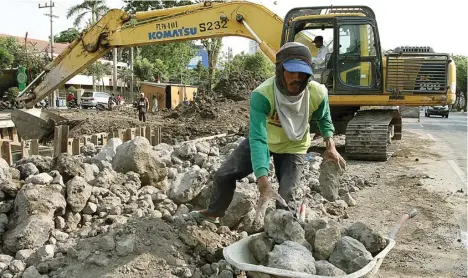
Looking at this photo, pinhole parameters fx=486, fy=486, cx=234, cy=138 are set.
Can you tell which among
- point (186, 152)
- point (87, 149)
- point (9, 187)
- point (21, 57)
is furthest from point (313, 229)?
point (21, 57)

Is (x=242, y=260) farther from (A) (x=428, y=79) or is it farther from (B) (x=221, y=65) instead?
(B) (x=221, y=65)

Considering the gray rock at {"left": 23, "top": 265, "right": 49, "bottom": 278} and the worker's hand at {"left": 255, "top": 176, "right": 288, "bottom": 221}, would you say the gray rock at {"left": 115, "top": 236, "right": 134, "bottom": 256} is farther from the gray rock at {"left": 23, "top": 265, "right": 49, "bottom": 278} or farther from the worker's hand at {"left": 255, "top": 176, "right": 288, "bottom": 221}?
the worker's hand at {"left": 255, "top": 176, "right": 288, "bottom": 221}

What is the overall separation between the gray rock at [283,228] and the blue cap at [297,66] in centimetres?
94

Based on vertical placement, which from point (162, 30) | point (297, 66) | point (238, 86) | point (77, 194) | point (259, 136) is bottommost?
point (77, 194)

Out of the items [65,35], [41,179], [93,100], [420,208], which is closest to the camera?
[41,179]

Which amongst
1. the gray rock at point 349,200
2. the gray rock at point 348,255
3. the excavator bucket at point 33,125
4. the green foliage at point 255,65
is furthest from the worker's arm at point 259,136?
the green foliage at point 255,65

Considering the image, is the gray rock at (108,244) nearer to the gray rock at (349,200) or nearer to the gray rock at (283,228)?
the gray rock at (283,228)

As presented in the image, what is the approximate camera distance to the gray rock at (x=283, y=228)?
321cm

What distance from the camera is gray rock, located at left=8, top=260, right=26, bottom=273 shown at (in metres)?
3.48

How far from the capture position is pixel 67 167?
186 inches

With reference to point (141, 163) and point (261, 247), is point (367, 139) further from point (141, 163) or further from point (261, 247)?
point (261, 247)

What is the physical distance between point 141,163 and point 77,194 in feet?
3.68

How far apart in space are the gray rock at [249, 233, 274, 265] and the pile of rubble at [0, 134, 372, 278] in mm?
295

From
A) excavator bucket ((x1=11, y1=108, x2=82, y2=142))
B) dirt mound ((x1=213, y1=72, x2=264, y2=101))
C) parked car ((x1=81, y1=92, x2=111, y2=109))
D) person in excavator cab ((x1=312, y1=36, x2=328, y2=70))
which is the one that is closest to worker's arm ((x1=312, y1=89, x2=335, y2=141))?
person in excavator cab ((x1=312, y1=36, x2=328, y2=70))
